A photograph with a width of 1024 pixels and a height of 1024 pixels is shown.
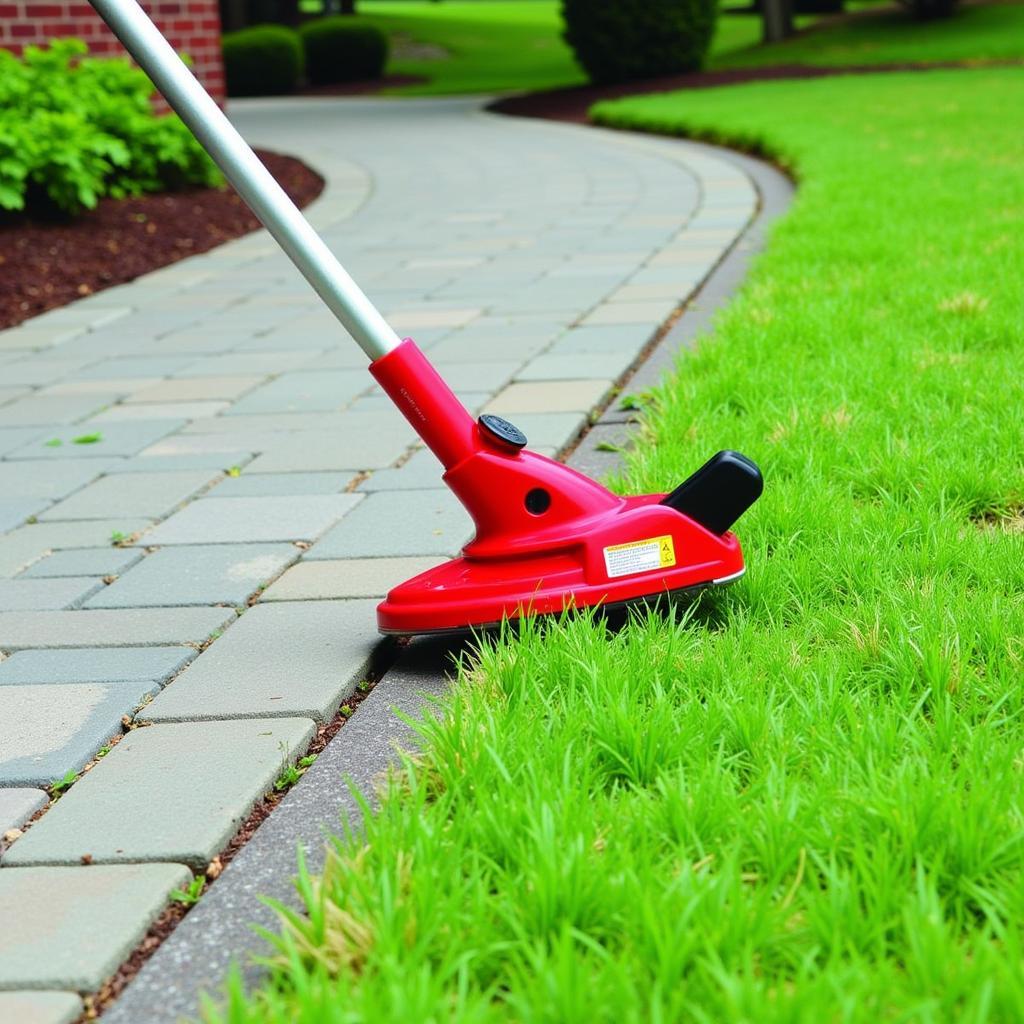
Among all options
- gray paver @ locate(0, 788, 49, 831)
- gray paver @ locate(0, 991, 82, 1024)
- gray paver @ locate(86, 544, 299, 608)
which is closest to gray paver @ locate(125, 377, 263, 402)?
gray paver @ locate(86, 544, 299, 608)

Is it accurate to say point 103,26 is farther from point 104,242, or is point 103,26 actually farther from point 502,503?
point 502,503

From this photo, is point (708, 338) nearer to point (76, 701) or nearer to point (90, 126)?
point (76, 701)

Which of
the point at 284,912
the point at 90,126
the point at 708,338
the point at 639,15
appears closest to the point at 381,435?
the point at 708,338

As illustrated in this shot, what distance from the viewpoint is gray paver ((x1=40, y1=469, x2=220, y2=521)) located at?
373cm

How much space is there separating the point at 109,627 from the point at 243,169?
939 mm

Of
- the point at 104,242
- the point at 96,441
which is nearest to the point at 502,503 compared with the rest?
the point at 96,441

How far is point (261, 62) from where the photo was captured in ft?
87.7

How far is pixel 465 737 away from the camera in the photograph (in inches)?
78.7

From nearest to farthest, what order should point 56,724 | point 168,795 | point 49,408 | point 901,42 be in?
point 168,795
point 56,724
point 49,408
point 901,42

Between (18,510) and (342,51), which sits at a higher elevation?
(18,510)

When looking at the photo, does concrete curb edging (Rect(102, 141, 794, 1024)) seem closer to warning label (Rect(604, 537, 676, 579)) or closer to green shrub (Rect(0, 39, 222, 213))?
warning label (Rect(604, 537, 676, 579))

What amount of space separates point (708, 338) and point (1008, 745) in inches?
118

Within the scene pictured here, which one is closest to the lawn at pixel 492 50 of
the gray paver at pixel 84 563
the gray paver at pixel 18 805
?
the gray paver at pixel 84 563

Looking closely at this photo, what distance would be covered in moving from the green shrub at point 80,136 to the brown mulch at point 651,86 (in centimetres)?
963
